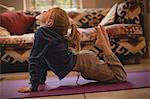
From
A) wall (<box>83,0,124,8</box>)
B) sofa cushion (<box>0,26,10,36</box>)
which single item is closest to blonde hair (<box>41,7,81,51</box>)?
sofa cushion (<box>0,26,10,36</box>)

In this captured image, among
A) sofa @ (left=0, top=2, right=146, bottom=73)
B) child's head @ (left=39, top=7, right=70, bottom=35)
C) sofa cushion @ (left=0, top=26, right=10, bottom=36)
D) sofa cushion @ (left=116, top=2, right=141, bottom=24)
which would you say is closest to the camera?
child's head @ (left=39, top=7, right=70, bottom=35)

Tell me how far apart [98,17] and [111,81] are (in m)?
1.77

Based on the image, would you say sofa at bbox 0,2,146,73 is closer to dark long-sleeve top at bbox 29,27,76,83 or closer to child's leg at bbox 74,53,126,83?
child's leg at bbox 74,53,126,83

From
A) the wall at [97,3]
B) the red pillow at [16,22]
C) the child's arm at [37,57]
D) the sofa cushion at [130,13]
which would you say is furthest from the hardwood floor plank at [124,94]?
the wall at [97,3]

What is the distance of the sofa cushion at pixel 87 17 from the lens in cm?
367

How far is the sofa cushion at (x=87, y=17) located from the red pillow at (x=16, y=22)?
55cm

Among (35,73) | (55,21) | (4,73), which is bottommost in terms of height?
(4,73)

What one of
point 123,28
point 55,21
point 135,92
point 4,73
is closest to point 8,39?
point 4,73

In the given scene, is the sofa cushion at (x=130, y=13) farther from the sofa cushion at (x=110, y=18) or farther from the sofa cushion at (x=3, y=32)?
the sofa cushion at (x=3, y=32)

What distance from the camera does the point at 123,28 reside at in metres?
3.05

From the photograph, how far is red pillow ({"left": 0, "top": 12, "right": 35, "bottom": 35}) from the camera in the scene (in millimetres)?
3355

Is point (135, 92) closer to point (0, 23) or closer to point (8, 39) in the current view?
point (8, 39)

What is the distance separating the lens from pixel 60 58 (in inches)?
77.8

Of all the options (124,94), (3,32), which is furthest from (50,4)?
(124,94)
